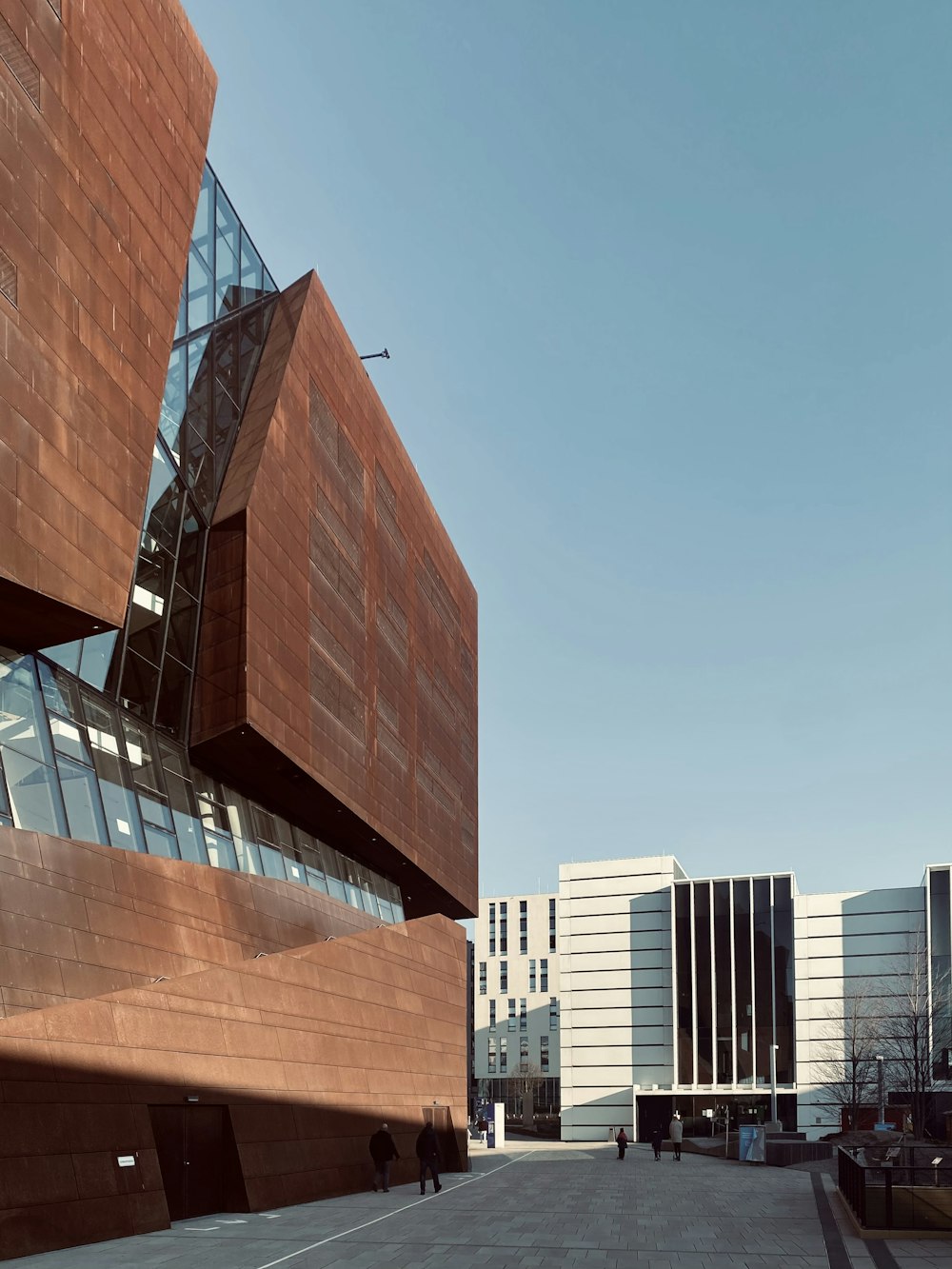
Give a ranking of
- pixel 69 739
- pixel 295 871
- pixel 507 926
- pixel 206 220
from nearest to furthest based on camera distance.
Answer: pixel 69 739, pixel 206 220, pixel 295 871, pixel 507 926

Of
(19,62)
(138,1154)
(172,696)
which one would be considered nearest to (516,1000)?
(172,696)

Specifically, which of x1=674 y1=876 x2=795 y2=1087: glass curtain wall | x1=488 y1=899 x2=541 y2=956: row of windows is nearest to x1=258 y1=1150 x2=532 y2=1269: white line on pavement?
x1=674 y1=876 x2=795 y2=1087: glass curtain wall

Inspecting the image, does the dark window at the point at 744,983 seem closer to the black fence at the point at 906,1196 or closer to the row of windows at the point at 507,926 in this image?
the black fence at the point at 906,1196

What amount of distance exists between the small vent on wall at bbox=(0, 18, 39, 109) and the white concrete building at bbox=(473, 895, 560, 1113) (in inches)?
5506

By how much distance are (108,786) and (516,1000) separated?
141418 millimetres

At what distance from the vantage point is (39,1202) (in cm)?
1631

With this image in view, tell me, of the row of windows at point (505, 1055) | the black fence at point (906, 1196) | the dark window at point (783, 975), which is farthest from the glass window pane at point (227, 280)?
the row of windows at point (505, 1055)

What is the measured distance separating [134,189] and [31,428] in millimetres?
6559

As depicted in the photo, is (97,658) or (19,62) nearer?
(19,62)

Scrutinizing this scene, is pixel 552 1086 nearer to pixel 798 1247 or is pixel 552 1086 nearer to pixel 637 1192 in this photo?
pixel 637 1192

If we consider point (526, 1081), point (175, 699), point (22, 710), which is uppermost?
point (175, 699)

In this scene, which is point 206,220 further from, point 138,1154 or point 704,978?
point 704,978

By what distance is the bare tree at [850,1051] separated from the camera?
70.9 metres

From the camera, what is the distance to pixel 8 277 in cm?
1908
